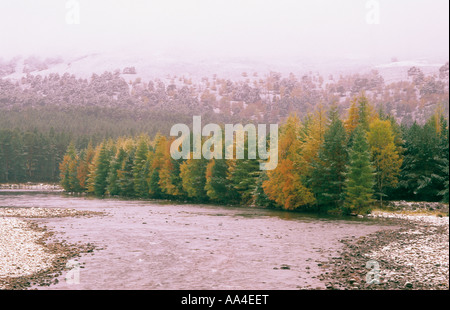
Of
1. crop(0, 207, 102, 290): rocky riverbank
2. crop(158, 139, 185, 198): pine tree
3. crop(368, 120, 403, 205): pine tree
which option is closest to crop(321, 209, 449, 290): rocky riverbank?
crop(0, 207, 102, 290): rocky riverbank

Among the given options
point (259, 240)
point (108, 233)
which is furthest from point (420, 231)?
point (108, 233)

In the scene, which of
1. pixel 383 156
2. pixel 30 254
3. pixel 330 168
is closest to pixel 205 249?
pixel 30 254

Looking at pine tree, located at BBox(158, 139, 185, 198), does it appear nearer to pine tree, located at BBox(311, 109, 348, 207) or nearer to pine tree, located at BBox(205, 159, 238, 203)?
pine tree, located at BBox(205, 159, 238, 203)

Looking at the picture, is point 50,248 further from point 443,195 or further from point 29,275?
point 443,195

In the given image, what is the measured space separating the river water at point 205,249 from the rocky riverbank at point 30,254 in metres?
1.32

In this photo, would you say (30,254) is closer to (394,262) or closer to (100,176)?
(394,262)

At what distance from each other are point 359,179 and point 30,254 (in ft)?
151

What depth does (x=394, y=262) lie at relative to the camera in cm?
3047

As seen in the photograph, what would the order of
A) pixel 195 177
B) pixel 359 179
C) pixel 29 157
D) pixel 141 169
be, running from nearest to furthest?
pixel 359 179
pixel 195 177
pixel 141 169
pixel 29 157

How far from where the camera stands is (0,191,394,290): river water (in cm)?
2566

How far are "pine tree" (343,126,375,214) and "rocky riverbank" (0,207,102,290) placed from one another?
39432 millimetres

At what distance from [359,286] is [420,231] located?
82.8ft

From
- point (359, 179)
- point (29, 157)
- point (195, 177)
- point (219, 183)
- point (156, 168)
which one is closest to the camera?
point (359, 179)

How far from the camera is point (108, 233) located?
1753 inches
